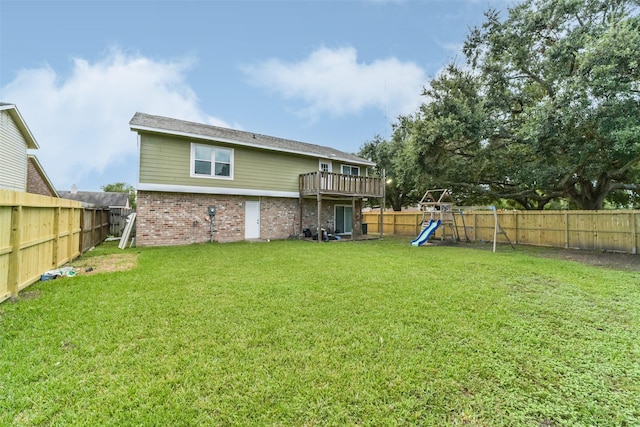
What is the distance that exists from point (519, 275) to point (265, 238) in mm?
9838

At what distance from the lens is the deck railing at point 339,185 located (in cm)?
1316

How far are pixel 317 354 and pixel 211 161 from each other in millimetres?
10983

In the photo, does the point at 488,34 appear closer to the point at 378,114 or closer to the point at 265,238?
the point at 378,114

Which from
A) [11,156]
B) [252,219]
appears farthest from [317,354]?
[11,156]

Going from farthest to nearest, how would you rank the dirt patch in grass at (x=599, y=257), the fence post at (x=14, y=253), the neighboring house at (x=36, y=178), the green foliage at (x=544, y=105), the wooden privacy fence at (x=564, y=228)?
the neighboring house at (x=36, y=178) → the wooden privacy fence at (x=564, y=228) → the green foliage at (x=544, y=105) → the dirt patch in grass at (x=599, y=257) → the fence post at (x=14, y=253)

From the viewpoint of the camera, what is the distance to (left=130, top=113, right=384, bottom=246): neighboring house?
429 inches

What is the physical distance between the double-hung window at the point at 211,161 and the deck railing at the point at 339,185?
11.8ft

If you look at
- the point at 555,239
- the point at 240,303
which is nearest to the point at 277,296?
the point at 240,303

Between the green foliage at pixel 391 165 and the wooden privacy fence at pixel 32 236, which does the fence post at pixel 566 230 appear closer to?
the green foliage at pixel 391 165

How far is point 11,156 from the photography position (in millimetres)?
11234

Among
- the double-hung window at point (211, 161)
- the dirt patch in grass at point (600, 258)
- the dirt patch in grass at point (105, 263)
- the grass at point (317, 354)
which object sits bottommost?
the grass at point (317, 354)

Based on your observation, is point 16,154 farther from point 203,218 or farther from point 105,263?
point 105,263

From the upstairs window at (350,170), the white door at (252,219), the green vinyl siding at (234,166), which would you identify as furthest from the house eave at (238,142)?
the white door at (252,219)

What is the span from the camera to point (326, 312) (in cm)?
402
